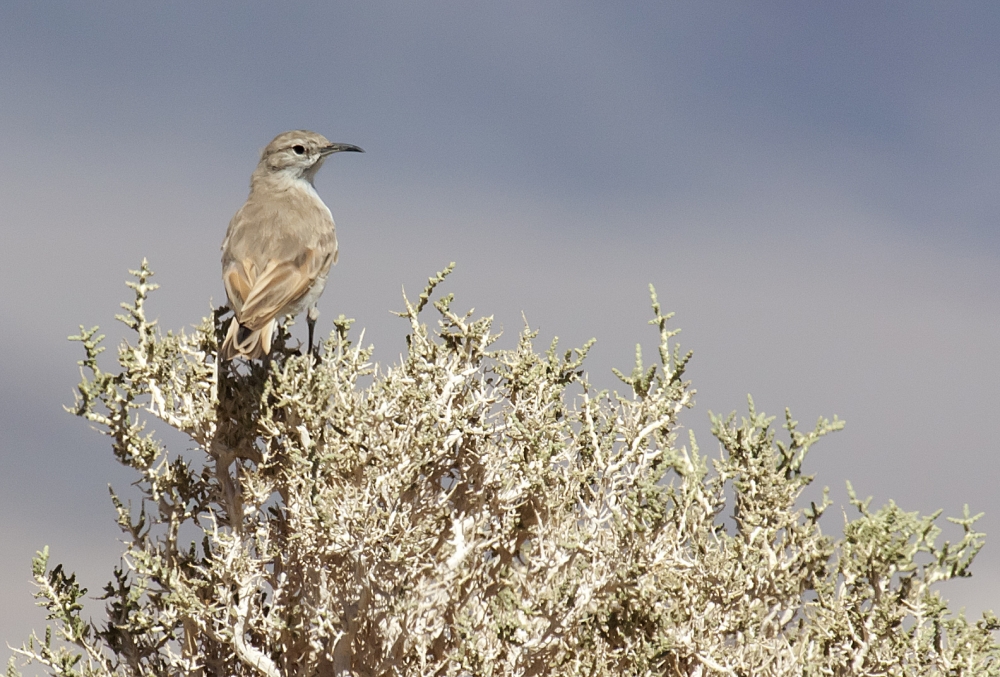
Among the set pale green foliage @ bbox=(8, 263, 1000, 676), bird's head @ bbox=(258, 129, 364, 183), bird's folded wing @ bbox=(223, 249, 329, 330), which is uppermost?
bird's head @ bbox=(258, 129, 364, 183)

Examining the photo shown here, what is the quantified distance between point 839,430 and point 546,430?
7.37 feet

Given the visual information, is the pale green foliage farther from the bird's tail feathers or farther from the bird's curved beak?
the bird's curved beak

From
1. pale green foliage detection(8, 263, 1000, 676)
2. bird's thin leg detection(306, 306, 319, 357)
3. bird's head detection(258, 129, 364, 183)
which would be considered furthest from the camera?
bird's head detection(258, 129, 364, 183)

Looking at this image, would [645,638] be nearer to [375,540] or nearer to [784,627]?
[784,627]

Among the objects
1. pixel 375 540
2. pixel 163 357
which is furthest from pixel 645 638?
pixel 163 357

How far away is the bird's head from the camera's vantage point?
955 centimetres

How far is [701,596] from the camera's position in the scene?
629 centimetres

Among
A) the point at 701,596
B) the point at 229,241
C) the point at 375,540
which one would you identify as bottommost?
the point at 375,540

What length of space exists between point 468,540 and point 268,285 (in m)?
2.49

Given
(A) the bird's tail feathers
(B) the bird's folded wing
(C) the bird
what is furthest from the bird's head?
(A) the bird's tail feathers

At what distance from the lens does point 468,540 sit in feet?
21.3

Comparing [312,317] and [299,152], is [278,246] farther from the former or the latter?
[299,152]

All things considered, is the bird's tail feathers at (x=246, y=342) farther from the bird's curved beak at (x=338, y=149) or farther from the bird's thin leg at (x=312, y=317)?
the bird's curved beak at (x=338, y=149)

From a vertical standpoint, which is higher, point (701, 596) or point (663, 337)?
point (663, 337)
